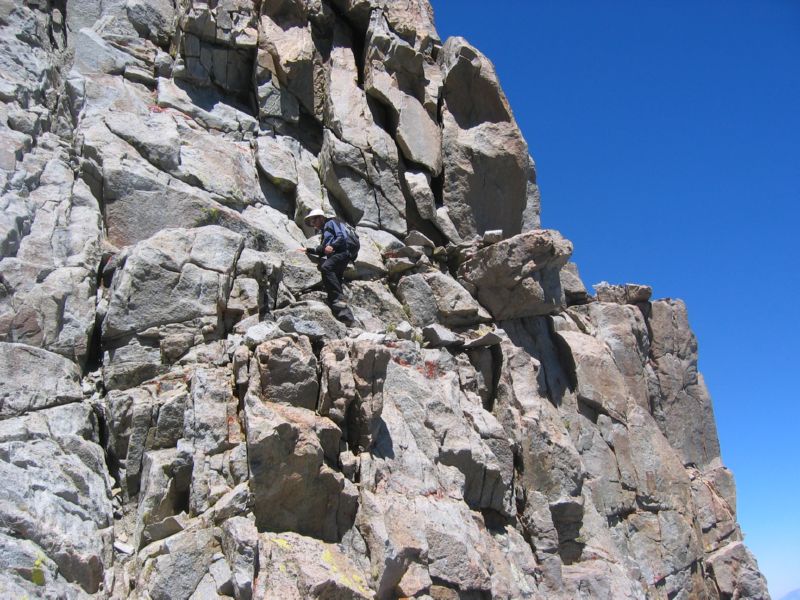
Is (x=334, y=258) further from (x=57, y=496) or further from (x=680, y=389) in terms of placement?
(x=680, y=389)

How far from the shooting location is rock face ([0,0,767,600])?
46.1 ft

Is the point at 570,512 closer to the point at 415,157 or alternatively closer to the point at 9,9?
the point at 415,157

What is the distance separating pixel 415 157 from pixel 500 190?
13.5 feet

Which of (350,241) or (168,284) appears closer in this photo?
(168,284)

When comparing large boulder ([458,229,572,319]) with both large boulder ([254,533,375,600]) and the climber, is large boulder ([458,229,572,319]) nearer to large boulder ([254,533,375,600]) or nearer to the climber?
the climber

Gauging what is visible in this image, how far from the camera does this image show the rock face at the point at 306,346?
14047mm

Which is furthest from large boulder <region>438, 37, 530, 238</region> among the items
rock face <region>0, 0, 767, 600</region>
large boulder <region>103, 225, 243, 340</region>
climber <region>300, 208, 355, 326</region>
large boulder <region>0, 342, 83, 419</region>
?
large boulder <region>0, 342, 83, 419</region>

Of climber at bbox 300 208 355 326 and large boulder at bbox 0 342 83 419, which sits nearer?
large boulder at bbox 0 342 83 419

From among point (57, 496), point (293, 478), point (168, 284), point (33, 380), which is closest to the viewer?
point (57, 496)

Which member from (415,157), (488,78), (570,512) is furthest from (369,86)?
(570,512)

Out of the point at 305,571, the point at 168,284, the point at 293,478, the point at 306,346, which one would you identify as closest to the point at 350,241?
the point at 168,284

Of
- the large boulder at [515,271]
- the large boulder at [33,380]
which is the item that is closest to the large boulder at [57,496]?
the large boulder at [33,380]

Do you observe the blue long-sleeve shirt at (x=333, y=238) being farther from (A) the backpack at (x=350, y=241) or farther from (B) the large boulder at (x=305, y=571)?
(B) the large boulder at (x=305, y=571)

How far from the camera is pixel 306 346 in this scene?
15867mm
